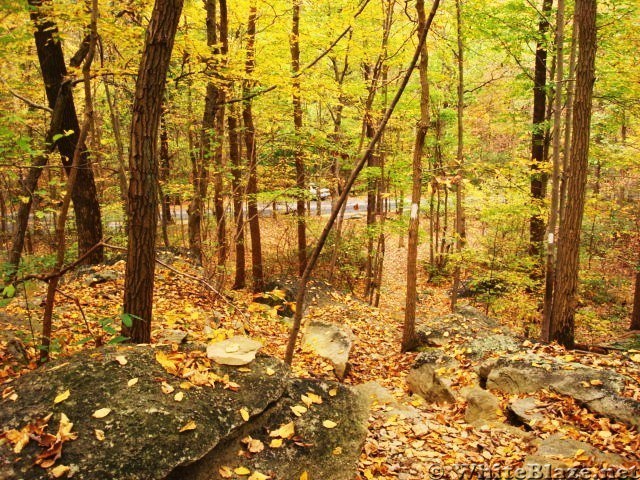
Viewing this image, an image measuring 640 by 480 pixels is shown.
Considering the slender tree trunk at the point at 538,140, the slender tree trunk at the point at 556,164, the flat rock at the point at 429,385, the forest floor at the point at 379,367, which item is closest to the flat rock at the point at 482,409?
the forest floor at the point at 379,367

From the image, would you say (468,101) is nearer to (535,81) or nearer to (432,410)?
(535,81)

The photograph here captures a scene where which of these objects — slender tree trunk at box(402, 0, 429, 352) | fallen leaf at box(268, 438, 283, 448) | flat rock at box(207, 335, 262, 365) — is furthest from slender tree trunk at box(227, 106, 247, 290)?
fallen leaf at box(268, 438, 283, 448)

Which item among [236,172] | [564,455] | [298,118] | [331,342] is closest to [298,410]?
[564,455]

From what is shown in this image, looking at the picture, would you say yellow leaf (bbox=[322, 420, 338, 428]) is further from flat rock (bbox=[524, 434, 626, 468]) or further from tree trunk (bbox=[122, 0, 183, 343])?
tree trunk (bbox=[122, 0, 183, 343])

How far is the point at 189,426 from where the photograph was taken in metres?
3.19

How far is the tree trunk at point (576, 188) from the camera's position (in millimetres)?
6723

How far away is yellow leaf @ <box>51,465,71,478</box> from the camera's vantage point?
259 cm

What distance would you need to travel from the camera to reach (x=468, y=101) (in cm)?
Result: 1620

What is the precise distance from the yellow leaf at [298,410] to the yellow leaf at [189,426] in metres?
1.04

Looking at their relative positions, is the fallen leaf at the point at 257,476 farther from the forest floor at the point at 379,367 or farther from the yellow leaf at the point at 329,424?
the forest floor at the point at 379,367

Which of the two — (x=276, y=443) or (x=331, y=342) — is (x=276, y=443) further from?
(x=331, y=342)

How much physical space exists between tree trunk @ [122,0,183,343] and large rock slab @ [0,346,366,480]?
67 centimetres

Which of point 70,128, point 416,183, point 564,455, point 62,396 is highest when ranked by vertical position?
point 70,128

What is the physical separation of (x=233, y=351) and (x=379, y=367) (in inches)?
183
